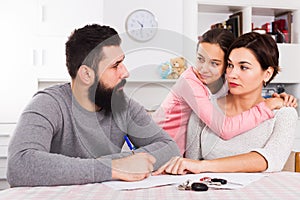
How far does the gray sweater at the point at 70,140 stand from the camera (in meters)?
1.15

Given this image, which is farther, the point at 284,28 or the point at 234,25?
the point at 284,28

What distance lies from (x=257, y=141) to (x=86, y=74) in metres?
0.65

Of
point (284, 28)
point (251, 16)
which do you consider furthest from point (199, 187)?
point (284, 28)

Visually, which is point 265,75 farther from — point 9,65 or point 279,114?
point 9,65

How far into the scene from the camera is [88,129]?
52.0 inches

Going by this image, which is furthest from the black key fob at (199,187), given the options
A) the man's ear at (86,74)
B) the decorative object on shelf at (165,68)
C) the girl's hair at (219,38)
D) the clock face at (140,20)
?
the clock face at (140,20)

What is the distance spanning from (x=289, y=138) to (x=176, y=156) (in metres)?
0.39

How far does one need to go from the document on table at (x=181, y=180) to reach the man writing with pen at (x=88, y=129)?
0.12 ft

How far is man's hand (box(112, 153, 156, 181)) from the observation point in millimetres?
1179

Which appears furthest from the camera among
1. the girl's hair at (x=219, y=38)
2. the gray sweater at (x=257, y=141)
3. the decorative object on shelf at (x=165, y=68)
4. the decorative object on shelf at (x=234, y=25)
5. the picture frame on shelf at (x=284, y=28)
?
the picture frame on shelf at (x=284, y=28)

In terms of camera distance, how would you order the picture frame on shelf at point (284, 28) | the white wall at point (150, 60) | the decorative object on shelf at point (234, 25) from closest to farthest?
the white wall at point (150, 60) < the decorative object on shelf at point (234, 25) < the picture frame on shelf at point (284, 28)

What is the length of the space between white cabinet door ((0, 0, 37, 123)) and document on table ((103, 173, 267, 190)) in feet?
7.15

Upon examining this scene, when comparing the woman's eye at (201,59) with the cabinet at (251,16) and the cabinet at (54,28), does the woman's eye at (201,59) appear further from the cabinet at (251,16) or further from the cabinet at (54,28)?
the cabinet at (251,16)

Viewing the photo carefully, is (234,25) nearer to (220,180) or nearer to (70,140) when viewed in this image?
(70,140)
